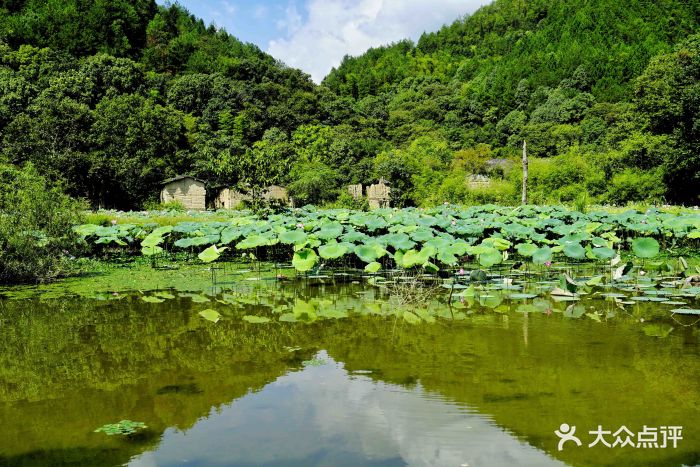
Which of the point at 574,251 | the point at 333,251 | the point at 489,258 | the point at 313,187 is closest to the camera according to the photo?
the point at 489,258

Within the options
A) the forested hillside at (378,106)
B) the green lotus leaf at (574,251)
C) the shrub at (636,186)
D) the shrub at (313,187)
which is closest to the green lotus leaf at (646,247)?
the green lotus leaf at (574,251)

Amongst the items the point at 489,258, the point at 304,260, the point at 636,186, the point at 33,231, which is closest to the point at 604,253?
the point at 489,258

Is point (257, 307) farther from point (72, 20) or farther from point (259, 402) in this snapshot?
point (72, 20)

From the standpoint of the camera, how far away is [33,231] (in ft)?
30.3

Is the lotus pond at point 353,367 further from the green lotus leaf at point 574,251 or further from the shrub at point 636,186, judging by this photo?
the shrub at point 636,186

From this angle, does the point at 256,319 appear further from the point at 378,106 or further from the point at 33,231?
the point at 378,106

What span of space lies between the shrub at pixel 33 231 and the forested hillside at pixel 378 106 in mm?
15409

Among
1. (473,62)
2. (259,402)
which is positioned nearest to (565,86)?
(473,62)

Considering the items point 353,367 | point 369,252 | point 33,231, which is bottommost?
point 353,367

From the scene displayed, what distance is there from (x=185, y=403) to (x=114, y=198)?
114 feet

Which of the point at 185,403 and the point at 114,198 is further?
the point at 114,198

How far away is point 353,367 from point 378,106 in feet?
224

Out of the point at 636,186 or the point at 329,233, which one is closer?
the point at 329,233

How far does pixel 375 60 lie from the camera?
310 feet
